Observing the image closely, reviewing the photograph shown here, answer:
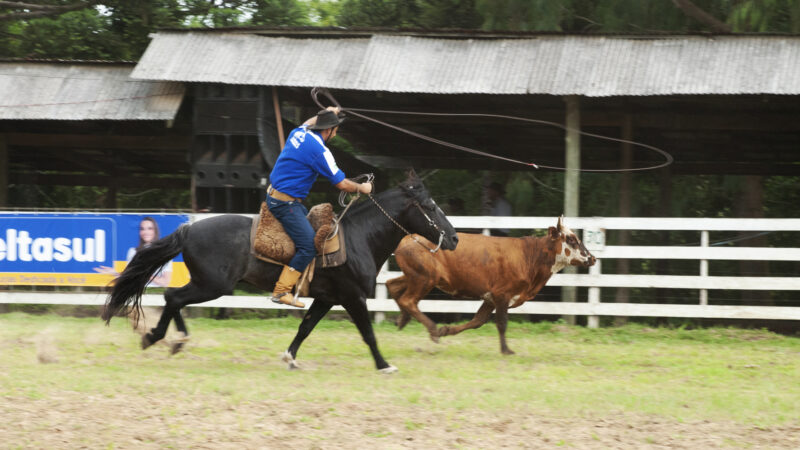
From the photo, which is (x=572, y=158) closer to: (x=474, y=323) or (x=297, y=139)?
(x=474, y=323)

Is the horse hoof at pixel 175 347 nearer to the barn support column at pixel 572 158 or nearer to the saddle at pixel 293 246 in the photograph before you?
the saddle at pixel 293 246

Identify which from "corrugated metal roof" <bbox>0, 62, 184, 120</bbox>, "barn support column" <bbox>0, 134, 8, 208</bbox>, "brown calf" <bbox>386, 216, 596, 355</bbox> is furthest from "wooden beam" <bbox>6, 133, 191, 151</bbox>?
"brown calf" <bbox>386, 216, 596, 355</bbox>

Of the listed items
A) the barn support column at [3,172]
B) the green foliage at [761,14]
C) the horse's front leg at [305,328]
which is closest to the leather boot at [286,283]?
the horse's front leg at [305,328]

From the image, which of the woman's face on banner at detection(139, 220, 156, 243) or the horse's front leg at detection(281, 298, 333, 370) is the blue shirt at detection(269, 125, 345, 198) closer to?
the horse's front leg at detection(281, 298, 333, 370)

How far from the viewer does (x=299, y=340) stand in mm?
8445

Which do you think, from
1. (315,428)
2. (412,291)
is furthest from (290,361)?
(412,291)

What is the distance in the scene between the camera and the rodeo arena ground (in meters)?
6.66

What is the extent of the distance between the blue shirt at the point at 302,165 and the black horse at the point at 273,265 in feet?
2.00

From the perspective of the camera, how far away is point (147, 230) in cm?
1231

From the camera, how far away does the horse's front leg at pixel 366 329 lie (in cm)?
833

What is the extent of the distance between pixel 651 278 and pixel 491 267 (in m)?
2.76

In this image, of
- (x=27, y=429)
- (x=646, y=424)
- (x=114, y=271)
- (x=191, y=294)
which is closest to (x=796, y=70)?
(x=646, y=424)

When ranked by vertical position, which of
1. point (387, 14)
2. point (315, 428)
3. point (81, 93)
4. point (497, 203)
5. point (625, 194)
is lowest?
point (315, 428)

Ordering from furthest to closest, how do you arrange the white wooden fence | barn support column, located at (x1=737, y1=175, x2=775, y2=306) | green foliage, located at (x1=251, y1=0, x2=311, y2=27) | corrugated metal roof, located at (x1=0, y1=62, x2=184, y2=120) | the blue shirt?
green foliage, located at (x1=251, y1=0, x2=311, y2=27), barn support column, located at (x1=737, y1=175, x2=775, y2=306), corrugated metal roof, located at (x1=0, y1=62, x2=184, y2=120), the white wooden fence, the blue shirt
